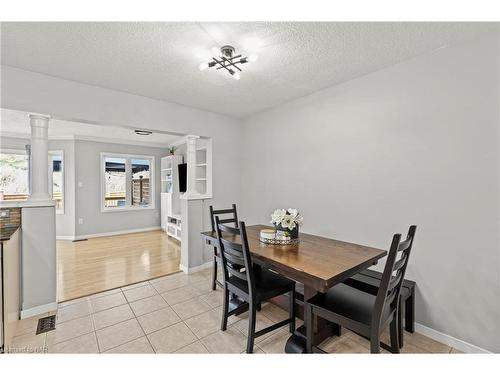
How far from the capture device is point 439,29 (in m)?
1.65

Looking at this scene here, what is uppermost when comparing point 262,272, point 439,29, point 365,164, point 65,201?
point 439,29

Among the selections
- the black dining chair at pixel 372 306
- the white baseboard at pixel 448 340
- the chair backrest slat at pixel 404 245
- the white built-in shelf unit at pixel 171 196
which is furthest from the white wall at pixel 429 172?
the white built-in shelf unit at pixel 171 196

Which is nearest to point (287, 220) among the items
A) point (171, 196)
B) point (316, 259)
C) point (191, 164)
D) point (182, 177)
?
point (316, 259)

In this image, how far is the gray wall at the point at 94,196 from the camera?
17.4 ft

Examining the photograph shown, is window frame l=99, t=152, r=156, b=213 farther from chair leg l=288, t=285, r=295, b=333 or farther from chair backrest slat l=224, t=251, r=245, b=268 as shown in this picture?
chair leg l=288, t=285, r=295, b=333

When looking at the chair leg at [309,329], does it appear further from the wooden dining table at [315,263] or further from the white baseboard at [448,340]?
the white baseboard at [448,340]

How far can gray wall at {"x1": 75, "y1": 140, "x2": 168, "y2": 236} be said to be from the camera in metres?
5.32

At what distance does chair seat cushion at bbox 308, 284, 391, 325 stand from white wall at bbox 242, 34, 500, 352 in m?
0.72

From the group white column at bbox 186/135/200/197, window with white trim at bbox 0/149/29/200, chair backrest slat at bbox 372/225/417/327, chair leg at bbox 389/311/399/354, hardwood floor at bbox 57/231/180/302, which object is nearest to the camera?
chair backrest slat at bbox 372/225/417/327

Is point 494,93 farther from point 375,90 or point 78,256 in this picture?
point 78,256

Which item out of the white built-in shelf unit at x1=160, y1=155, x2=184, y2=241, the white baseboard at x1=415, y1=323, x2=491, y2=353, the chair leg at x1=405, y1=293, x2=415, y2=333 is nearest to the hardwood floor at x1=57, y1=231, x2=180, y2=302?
the white built-in shelf unit at x1=160, y1=155, x2=184, y2=241

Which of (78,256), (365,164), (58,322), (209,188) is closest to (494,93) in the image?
(365,164)
